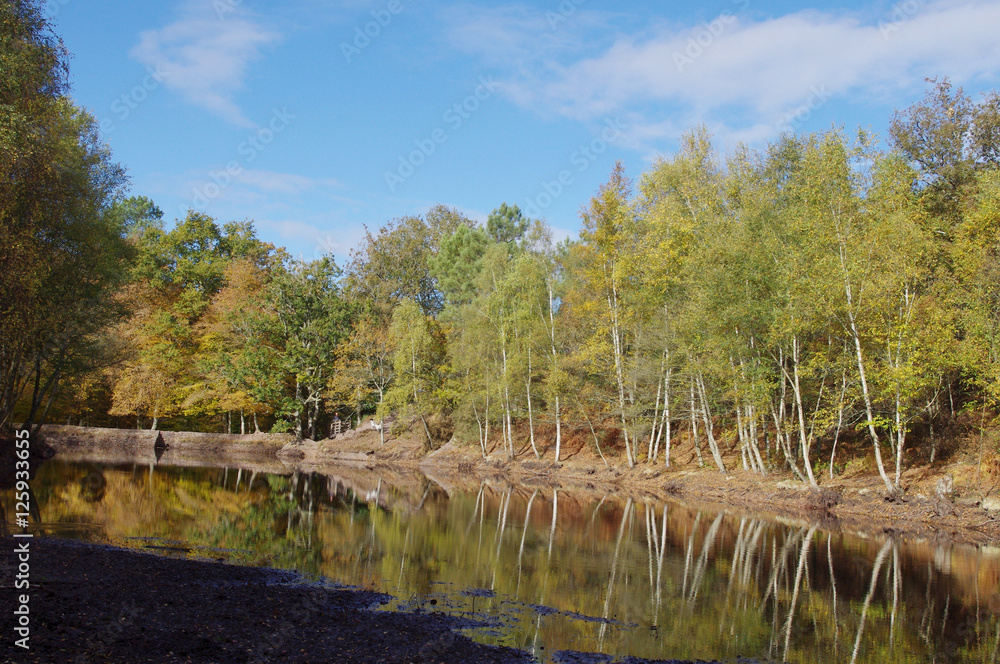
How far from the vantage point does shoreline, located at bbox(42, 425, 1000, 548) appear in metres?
24.7

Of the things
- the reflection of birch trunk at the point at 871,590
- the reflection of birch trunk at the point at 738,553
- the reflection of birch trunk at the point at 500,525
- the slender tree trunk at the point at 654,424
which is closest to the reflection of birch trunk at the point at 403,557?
the reflection of birch trunk at the point at 500,525

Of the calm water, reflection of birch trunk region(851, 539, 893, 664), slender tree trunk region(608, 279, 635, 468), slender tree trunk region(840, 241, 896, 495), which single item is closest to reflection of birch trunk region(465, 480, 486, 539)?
the calm water

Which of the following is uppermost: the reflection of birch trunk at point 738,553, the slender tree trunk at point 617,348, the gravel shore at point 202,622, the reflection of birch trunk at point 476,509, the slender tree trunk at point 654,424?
the slender tree trunk at point 617,348

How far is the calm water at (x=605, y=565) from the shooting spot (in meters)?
11.6

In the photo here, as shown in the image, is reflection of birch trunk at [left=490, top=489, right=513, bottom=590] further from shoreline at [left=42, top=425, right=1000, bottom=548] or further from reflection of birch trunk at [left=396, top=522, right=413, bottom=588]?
shoreline at [left=42, top=425, right=1000, bottom=548]

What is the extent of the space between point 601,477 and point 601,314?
32.1 ft

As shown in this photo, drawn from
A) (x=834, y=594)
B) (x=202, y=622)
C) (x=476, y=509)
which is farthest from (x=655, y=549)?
(x=202, y=622)

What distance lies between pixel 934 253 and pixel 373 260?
58.0 m

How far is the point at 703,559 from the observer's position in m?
18.3

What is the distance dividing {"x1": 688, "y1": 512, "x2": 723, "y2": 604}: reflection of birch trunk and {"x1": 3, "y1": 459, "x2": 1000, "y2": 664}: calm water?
0.09 meters

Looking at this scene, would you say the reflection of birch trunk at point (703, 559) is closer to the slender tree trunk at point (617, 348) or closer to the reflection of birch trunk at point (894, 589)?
the reflection of birch trunk at point (894, 589)

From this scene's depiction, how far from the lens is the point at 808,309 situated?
28.2 meters

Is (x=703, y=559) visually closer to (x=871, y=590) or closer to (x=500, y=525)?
→ (x=871, y=590)

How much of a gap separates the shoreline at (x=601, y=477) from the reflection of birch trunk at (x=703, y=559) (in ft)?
13.4
